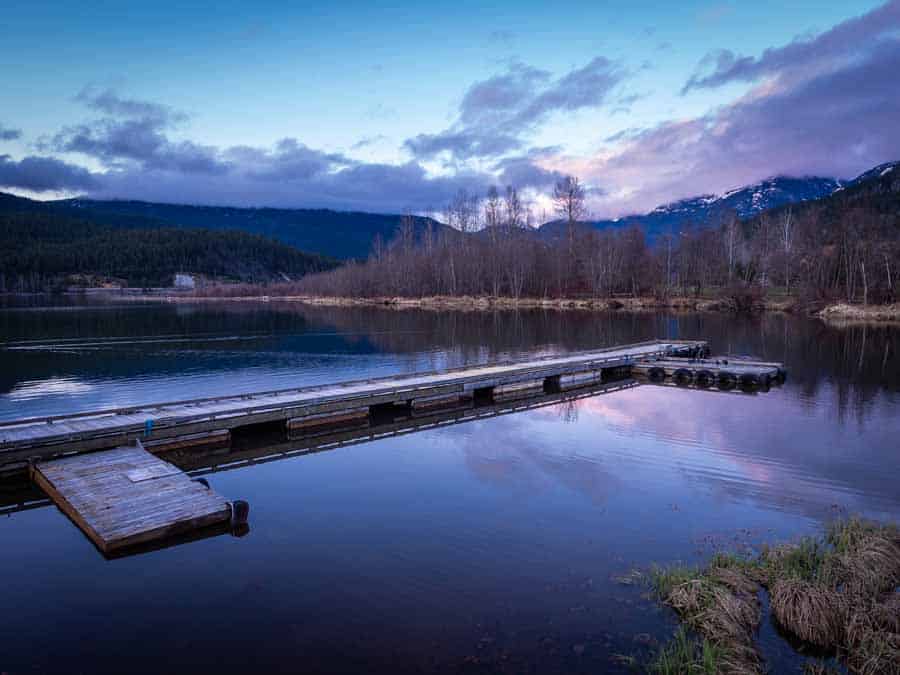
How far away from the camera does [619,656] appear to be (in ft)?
26.7

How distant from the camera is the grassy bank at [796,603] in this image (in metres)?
7.73

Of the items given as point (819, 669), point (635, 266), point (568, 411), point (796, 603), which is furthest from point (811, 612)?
point (635, 266)

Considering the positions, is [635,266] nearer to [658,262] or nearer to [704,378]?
[658,262]

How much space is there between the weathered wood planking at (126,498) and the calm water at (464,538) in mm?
483

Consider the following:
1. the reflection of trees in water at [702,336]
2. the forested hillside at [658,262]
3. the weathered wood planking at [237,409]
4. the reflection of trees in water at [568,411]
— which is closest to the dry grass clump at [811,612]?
the reflection of trees in water at [568,411]

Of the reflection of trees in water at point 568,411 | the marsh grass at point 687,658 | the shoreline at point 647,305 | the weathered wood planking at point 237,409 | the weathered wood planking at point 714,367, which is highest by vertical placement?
the shoreline at point 647,305

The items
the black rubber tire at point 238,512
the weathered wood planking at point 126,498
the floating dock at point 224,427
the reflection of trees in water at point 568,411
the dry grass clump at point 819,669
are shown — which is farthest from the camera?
the reflection of trees in water at point 568,411

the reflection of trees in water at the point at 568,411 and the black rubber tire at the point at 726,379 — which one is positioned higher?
the black rubber tire at the point at 726,379

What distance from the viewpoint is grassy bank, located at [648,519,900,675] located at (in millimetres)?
7734

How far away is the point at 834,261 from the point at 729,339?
134 ft

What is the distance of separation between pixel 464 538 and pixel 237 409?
10767mm

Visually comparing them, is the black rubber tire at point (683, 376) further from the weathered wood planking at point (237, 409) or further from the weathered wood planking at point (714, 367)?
the weathered wood planking at point (237, 409)

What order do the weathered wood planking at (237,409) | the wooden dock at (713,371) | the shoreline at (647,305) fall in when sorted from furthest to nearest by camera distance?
the shoreline at (647,305)
the wooden dock at (713,371)
the weathered wood planking at (237,409)

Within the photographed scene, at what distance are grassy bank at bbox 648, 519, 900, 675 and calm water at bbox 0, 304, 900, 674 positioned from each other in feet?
1.37
